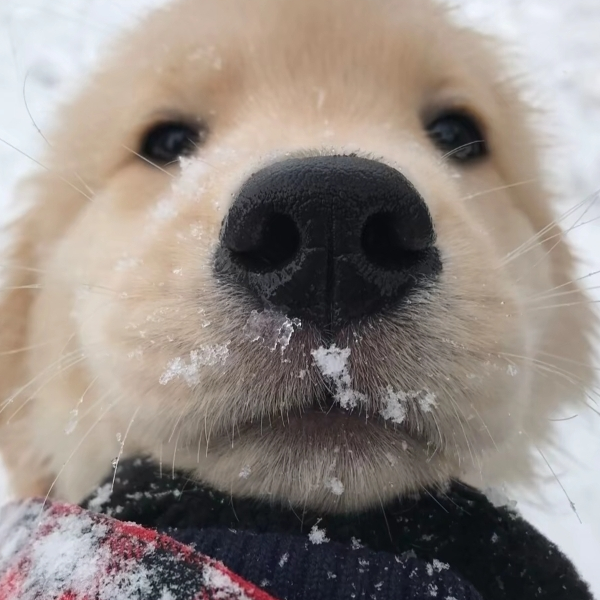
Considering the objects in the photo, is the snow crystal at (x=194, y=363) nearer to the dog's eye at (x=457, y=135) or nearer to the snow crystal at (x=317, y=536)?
the snow crystal at (x=317, y=536)

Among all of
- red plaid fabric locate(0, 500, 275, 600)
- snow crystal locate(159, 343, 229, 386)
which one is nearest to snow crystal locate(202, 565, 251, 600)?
red plaid fabric locate(0, 500, 275, 600)

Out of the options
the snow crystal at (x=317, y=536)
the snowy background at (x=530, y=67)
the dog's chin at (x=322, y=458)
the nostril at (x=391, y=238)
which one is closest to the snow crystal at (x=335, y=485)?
the dog's chin at (x=322, y=458)

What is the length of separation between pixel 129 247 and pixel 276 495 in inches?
30.1

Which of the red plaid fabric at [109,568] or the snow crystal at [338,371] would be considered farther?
the snow crystal at [338,371]

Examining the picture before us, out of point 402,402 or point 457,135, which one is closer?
point 402,402

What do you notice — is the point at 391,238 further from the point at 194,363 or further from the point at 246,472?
the point at 246,472

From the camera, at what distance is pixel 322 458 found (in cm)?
146

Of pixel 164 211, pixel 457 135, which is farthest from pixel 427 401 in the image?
pixel 457 135

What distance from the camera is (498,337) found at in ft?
5.19

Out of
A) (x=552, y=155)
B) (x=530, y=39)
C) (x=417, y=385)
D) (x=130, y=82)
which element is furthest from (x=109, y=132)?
(x=530, y=39)

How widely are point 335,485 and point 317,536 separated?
0.13 metres

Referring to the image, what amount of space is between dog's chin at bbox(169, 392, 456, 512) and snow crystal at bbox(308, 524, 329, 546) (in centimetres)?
5

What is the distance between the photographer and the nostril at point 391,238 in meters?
1.37

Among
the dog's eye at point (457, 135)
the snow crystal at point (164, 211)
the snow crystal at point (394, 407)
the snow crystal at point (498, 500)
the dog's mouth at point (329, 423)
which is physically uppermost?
the dog's eye at point (457, 135)
